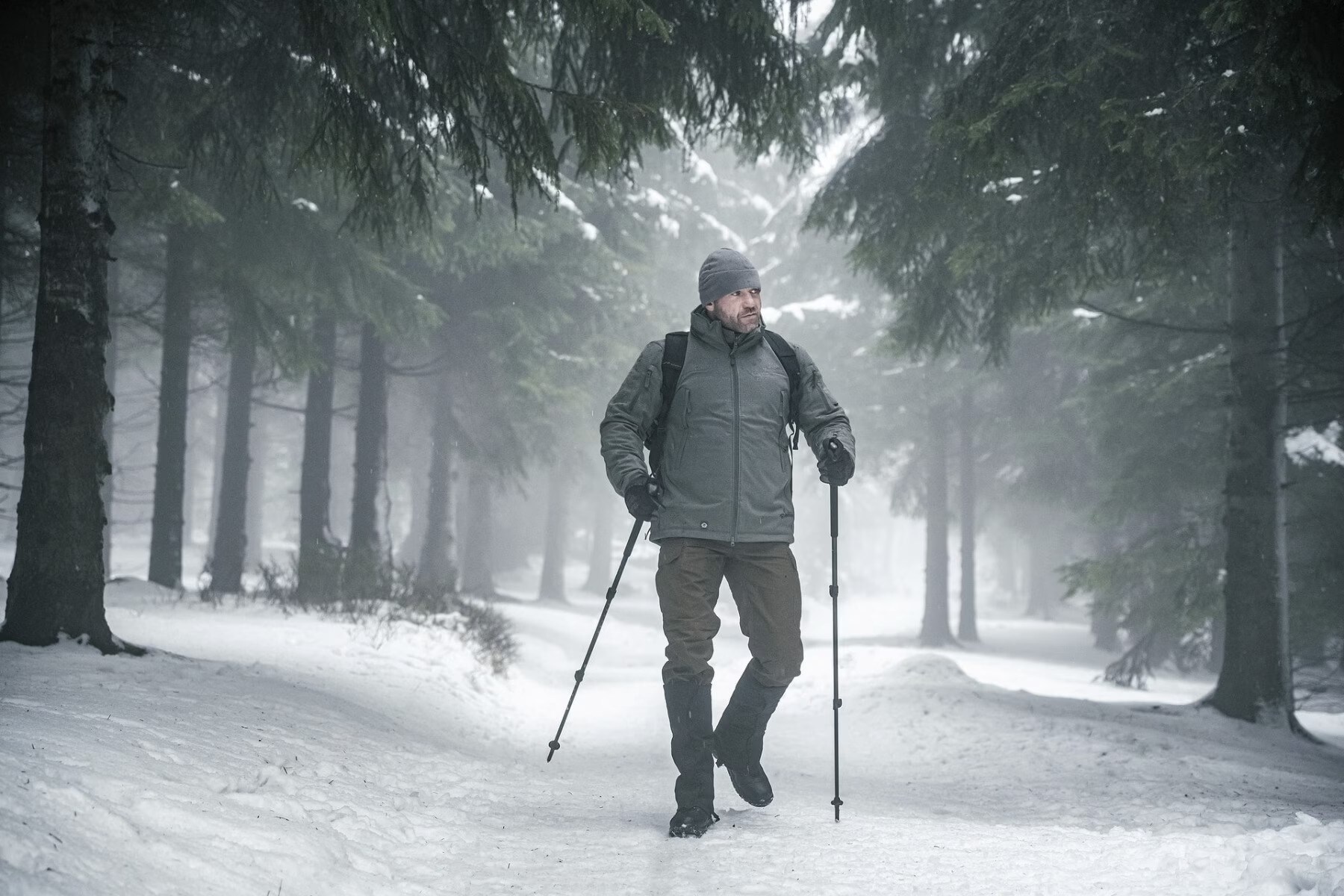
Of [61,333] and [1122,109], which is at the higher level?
[1122,109]

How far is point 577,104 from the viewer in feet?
19.2

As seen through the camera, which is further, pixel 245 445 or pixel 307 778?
pixel 245 445

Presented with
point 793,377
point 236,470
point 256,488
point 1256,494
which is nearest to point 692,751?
point 793,377

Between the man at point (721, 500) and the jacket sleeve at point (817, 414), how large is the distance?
0.03 feet

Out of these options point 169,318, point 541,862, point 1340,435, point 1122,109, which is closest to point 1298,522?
point 1340,435

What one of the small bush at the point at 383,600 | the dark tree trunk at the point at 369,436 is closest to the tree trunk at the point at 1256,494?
the small bush at the point at 383,600

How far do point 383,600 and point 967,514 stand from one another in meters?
15.1

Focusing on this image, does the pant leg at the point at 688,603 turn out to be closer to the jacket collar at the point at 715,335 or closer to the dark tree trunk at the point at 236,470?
the jacket collar at the point at 715,335

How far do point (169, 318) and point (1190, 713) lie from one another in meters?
12.1

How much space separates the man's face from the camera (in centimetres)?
471

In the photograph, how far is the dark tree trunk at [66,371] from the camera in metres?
5.89

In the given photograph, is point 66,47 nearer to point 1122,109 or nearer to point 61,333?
point 61,333

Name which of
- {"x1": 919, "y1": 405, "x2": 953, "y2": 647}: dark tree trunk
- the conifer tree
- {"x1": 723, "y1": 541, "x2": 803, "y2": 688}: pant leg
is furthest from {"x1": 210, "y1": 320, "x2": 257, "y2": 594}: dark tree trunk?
{"x1": 919, "y1": 405, "x2": 953, "y2": 647}: dark tree trunk

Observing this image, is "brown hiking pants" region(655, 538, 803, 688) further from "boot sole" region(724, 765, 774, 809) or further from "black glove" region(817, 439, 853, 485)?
"boot sole" region(724, 765, 774, 809)
